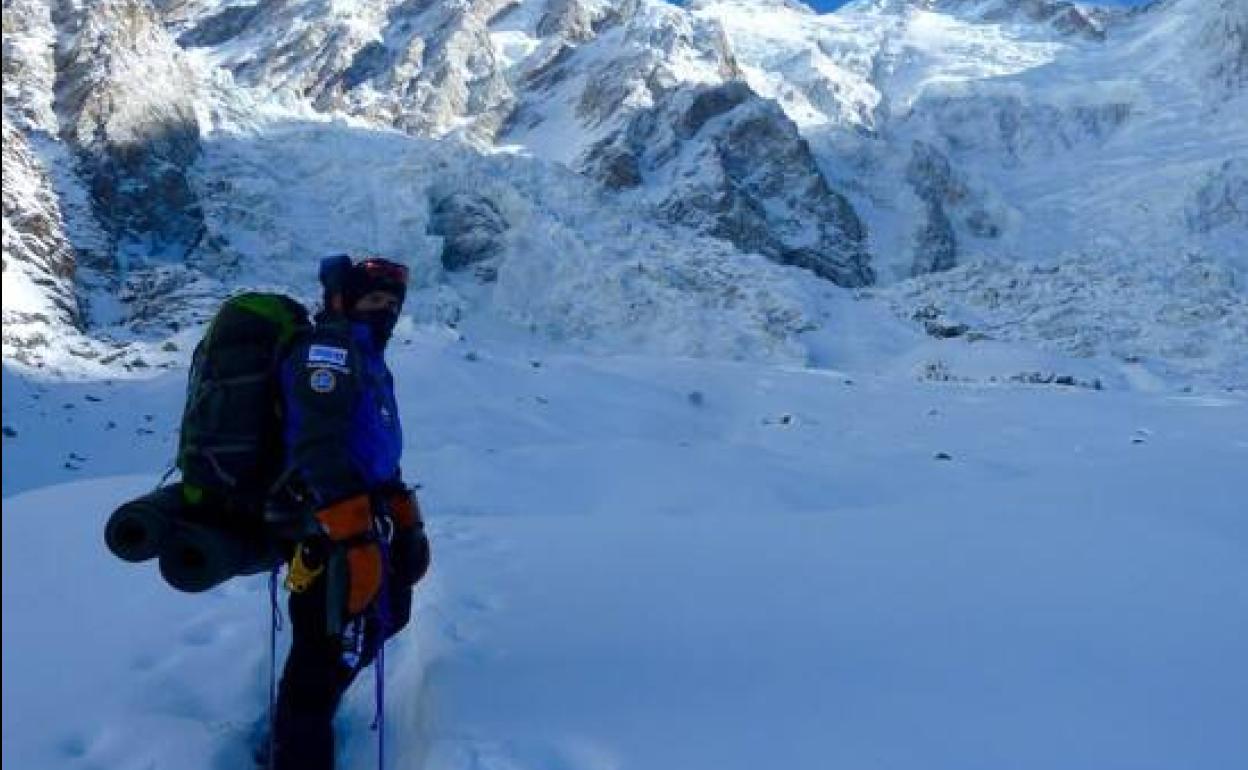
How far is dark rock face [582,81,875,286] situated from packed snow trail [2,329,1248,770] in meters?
54.9

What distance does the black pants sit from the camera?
378 centimetres

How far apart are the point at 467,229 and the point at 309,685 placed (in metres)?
49.3

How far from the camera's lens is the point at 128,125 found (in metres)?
50.8

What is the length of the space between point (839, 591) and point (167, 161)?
51272 mm

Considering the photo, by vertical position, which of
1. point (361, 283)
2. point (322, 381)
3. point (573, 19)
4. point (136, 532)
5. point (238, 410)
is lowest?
point (136, 532)

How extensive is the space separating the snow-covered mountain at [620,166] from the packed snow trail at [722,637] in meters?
19.8

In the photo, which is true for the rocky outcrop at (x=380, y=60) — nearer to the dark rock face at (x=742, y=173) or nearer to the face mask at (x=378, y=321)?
the dark rock face at (x=742, y=173)

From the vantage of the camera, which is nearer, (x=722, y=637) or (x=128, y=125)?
(x=722, y=637)

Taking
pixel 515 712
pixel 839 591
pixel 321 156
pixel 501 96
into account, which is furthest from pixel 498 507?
pixel 501 96

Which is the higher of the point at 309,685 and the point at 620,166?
the point at 620,166

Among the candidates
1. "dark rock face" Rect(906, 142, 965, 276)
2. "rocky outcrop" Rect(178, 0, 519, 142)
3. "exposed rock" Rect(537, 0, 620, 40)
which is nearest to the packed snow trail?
"dark rock face" Rect(906, 142, 965, 276)

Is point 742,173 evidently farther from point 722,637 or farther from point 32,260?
point 722,637

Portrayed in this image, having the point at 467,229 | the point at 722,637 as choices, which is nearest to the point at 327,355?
the point at 722,637

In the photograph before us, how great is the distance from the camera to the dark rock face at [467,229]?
51.6 m
